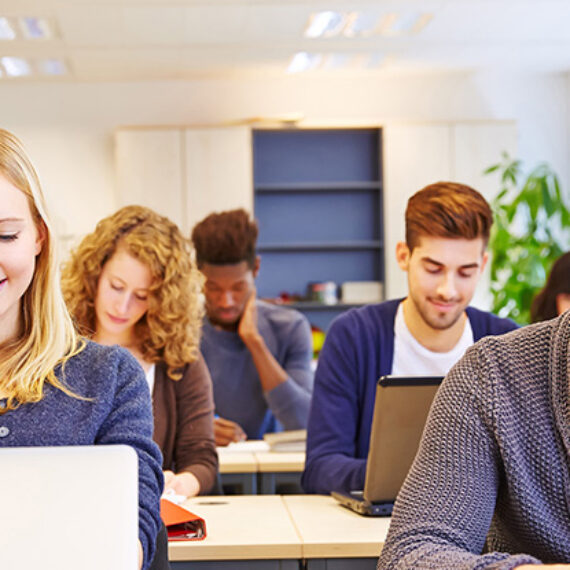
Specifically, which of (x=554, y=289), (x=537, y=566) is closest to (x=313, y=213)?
(x=554, y=289)

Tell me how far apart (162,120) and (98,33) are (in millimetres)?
1288

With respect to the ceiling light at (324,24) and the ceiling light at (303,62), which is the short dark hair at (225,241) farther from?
the ceiling light at (303,62)

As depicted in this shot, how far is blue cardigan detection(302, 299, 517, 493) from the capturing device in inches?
89.0

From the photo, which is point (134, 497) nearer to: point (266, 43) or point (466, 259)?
point (466, 259)

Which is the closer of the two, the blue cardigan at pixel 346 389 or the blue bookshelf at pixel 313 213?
the blue cardigan at pixel 346 389

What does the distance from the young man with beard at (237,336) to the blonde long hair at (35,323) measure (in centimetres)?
205

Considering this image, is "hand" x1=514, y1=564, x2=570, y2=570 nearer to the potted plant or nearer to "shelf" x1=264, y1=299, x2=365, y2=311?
the potted plant

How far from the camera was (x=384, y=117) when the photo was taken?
682 centimetres

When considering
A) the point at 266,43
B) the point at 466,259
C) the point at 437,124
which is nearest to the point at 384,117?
the point at 437,124

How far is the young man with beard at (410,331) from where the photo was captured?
7.29 feet

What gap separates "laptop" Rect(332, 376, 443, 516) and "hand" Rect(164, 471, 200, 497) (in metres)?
0.52

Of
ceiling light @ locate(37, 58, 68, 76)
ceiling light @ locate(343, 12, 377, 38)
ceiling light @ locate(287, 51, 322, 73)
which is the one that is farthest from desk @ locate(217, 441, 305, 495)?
ceiling light @ locate(37, 58, 68, 76)

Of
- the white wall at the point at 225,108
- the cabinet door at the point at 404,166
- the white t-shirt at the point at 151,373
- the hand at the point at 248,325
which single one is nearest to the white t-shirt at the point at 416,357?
the white t-shirt at the point at 151,373

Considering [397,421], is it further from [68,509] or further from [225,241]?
[225,241]
